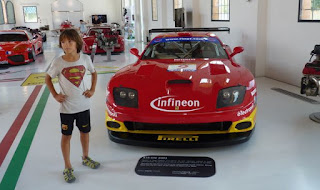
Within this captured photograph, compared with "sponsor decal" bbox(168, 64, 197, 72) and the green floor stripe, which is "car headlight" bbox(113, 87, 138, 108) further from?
the green floor stripe

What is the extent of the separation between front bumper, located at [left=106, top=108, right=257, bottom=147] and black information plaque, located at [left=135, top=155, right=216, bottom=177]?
13cm

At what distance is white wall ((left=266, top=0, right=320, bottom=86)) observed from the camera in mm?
5895

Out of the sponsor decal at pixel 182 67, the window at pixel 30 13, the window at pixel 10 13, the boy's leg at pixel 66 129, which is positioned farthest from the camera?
the window at pixel 30 13

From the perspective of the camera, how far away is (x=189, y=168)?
2861mm

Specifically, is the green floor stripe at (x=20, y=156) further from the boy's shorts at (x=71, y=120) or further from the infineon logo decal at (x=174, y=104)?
the infineon logo decal at (x=174, y=104)

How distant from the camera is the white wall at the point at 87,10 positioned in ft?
94.0

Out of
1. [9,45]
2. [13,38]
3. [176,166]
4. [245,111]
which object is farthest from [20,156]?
[13,38]

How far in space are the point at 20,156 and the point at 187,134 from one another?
1709 millimetres

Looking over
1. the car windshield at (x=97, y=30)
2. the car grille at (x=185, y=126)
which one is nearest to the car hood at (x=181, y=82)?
the car grille at (x=185, y=126)

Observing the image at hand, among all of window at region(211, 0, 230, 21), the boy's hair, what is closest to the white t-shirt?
the boy's hair

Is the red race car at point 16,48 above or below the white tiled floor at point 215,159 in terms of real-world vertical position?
above

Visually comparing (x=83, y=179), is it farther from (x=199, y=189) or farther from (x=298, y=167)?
(x=298, y=167)

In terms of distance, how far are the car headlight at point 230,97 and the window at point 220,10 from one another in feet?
20.4

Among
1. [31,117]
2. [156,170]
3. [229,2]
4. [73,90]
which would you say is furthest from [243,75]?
[229,2]
